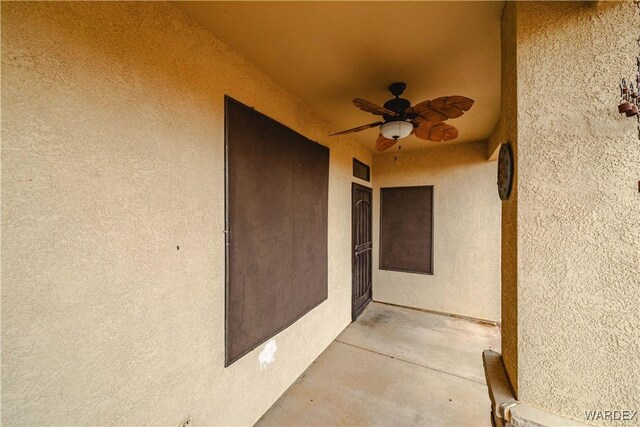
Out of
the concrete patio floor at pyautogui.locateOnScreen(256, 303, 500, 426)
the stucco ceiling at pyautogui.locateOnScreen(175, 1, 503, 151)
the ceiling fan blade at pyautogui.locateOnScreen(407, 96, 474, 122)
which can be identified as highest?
the stucco ceiling at pyautogui.locateOnScreen(175, 1, 503, 151)

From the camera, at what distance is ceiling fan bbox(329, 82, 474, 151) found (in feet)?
5.08

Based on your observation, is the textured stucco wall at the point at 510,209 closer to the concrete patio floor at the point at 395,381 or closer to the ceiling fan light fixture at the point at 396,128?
the ceiling fan light fixture at the point at 396,128

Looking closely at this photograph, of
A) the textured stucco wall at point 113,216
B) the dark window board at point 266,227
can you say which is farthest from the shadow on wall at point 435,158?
the textured stucco wall at point 113,216

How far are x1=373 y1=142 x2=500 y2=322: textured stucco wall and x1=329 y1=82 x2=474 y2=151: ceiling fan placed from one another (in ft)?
6.19

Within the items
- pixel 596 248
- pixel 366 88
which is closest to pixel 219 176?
pixel 366 88

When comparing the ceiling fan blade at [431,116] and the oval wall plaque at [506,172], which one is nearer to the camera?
the oval wall plaque at [506,172]

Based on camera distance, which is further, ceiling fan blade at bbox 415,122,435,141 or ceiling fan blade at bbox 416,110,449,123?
ceiling fan blade at bbox 415,122,435,141

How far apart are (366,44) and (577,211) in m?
1.45

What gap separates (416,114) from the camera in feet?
5.75

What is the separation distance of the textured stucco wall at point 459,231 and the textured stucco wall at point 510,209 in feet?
8.52

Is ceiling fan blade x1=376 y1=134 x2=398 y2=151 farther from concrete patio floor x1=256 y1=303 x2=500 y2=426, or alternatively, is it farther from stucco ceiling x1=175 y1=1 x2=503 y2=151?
concrete patio floor x1=256 y1=303 x2=500 y2=426

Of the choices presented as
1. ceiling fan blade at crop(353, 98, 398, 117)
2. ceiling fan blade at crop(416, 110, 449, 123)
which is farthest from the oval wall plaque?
ceiling fan blade at crop(353, 98, 398, 117)

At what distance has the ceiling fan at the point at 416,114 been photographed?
1.55 m

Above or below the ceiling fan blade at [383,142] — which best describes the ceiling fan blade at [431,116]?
above
